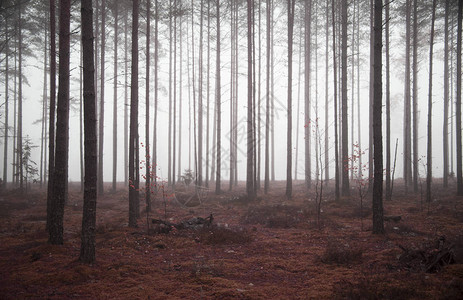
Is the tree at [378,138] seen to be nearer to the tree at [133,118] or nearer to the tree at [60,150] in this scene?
the tree at [133,118]

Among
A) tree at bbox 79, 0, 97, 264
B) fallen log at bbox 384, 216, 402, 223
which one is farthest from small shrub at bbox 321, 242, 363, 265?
tree at bbox 79, 0, 97, 264

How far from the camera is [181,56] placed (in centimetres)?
2217

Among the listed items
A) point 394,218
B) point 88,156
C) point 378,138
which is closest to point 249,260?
point 88,156

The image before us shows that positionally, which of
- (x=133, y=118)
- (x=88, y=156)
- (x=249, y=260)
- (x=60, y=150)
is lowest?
(x=249, y=260)

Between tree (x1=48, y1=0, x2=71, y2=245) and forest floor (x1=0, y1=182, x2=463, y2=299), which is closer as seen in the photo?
forest floor (x1=0, y1=182, x2=463, y2=299)

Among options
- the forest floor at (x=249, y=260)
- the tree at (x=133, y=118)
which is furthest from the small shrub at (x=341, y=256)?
the tree at (x=133, y=118)

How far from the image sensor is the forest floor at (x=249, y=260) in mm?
3938

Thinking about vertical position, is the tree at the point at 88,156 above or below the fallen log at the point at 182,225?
above

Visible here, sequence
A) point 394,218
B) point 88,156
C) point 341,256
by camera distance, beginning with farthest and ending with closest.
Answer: point 394,218 → point 341,256 → point 88,156

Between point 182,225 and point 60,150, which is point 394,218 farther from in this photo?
point 60,150

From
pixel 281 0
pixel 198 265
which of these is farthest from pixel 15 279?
pixel 281 0

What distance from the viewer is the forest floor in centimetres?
394

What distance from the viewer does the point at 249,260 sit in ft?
18.4

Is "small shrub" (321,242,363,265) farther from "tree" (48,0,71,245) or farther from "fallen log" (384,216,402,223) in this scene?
"tree" (48,0,71,245)
